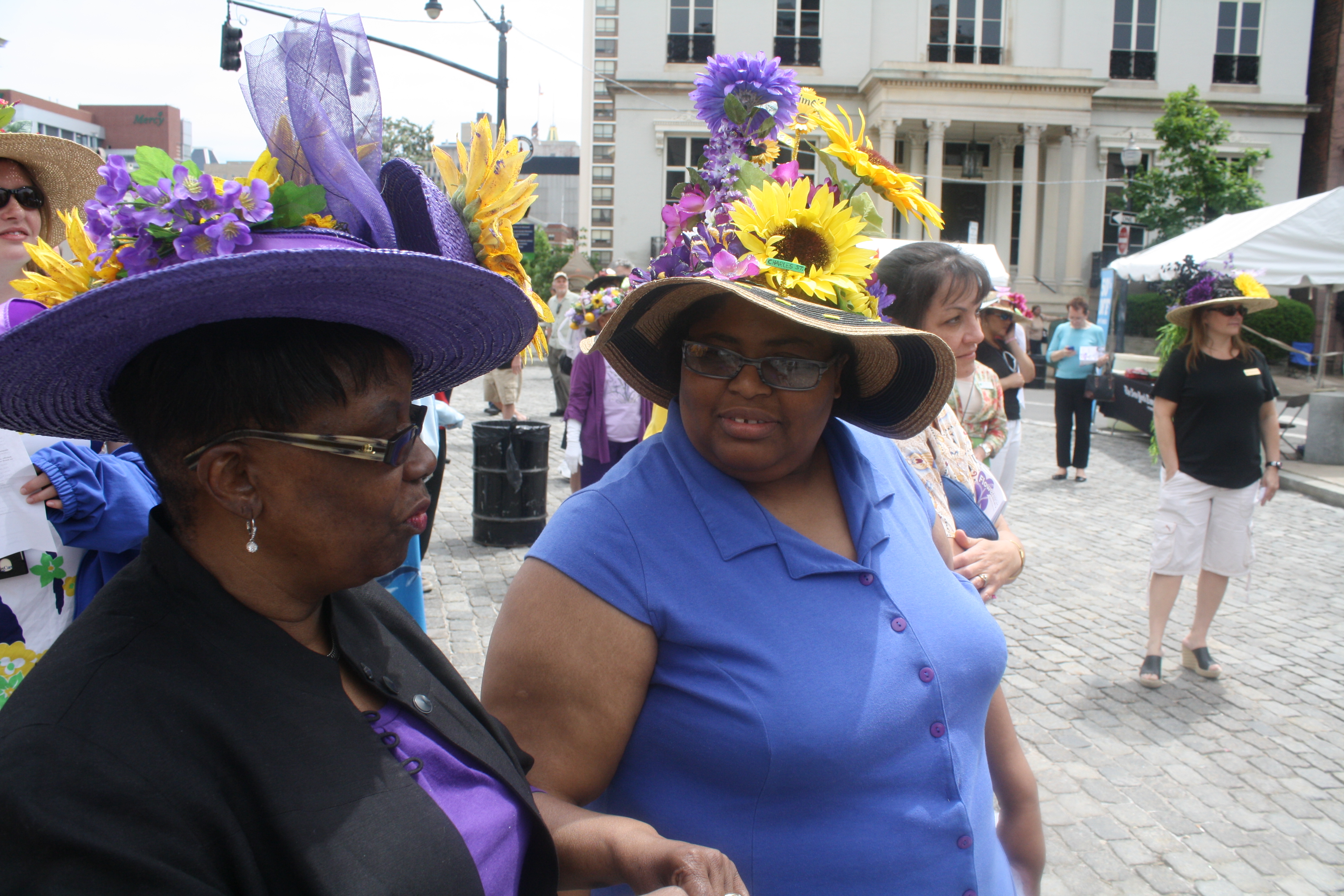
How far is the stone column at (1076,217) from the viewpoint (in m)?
29.5

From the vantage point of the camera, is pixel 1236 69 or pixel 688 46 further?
pixel 688 46

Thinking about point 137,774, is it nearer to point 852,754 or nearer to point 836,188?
point 852,754

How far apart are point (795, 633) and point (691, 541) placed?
0.25 meters

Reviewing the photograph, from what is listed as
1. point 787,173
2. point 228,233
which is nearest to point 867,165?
point 787,173

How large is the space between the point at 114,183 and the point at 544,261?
116 ft

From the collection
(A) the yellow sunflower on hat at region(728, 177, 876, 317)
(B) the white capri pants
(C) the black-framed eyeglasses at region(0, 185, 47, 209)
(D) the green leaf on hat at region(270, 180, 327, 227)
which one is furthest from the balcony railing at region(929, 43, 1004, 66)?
(D) the green leaf on hat at region(270, 180, 327, 227)

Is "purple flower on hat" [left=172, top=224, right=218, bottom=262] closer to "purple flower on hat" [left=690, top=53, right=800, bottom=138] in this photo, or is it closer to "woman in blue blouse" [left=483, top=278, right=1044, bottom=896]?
"woman in blue blouse" [left=483, top=278, right=1044, bottom=896]

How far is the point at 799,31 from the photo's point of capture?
100ft

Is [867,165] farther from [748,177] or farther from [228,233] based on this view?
[228,233]

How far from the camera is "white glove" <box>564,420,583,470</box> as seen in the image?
721 centimetres

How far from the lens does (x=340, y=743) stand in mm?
1254

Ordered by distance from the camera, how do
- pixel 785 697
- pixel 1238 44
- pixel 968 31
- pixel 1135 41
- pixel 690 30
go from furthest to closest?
pixel 690 30 < pixel 968 31 < pixel 1135 41 < pixel 1238 44 < pixel 785 697

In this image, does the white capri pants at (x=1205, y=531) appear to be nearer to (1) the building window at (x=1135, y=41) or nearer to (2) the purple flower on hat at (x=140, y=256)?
(2) the purple flower on hat at (x=140, y=256)

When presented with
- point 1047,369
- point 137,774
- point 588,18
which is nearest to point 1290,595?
point 137,774
